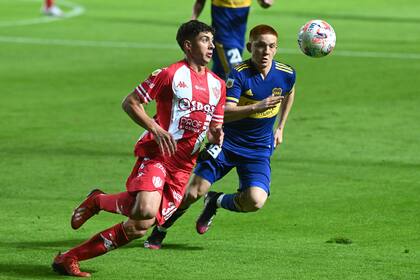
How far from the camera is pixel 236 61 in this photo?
17953mm

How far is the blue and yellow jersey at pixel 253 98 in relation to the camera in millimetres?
10844

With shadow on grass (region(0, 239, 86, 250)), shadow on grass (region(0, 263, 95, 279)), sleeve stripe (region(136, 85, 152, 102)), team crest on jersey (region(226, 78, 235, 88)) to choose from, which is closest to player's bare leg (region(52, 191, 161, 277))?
shadow on grass (region(0, 263, 95, 279))

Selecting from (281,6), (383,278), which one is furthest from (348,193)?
(281,6)

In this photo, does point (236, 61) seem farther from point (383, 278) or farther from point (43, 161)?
point (383, 278)

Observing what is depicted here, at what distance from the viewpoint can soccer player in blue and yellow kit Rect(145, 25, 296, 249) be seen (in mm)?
10758

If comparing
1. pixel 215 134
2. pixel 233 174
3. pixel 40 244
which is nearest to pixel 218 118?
pixel 215 134

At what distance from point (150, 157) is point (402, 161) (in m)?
6.35

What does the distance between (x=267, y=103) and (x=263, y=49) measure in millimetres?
867

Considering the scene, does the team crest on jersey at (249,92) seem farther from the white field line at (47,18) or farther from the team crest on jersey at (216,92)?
the white field line at (47,18)

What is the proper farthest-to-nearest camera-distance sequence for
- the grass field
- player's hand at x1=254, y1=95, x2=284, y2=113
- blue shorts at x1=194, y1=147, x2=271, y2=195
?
blue shorts at x1=194, y1=147, x2=271, y2=195, the grass field, player's hand at x1=254, y1=95, x2=284, y2=113

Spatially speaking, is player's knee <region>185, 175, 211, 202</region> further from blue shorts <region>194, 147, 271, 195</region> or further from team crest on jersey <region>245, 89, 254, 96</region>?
team crest on jersey <region>245, 89, 254, 96</region>

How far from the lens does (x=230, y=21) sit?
18031mm

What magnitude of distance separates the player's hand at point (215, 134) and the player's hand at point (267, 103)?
41 cm

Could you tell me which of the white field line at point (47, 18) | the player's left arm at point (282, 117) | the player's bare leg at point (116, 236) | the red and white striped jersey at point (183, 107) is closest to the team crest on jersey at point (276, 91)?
the player's left arm at point (282, 117)
